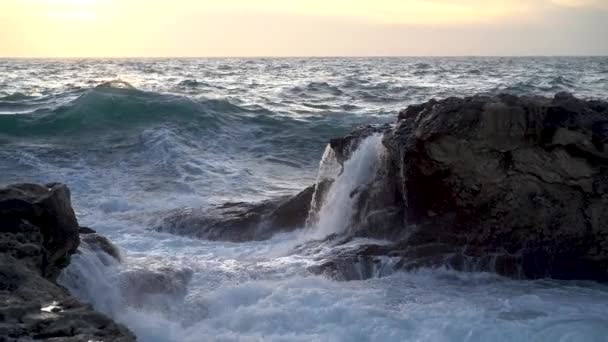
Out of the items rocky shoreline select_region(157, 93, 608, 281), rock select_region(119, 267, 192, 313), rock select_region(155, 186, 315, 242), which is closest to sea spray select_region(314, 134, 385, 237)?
rock select_region(155, 186, 315, 242)

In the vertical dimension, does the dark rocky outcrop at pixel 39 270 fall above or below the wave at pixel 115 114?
above

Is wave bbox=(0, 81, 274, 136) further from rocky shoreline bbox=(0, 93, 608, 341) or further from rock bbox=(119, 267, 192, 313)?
rock bbox=(119, 267, 192, 313)

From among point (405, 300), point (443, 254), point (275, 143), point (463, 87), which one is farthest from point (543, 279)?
point (463, 87)

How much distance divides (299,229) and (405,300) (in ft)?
9.16

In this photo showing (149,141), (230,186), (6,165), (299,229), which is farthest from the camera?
(149,141)

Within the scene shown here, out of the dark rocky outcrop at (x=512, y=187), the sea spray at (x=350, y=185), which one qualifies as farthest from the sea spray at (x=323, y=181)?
the dark rocky outcrop at (x=512, y=187)

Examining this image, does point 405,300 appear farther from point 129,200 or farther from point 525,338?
point 129,200

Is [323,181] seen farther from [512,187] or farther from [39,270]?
[39,270]

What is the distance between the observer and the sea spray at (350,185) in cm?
716

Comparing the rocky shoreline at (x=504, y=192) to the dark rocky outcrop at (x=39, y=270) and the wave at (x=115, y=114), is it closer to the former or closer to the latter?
the dark rocky outcrop at (x=39, y=270)

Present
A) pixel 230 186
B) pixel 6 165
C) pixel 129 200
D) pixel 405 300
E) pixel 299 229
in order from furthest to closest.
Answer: pixel 6 165
pixel 230 186
pixel 129 200
pixel 299 229
pixel 405 300

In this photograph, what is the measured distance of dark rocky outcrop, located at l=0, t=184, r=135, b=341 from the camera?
3.34 metres

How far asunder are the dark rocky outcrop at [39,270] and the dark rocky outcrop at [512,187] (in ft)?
9.36

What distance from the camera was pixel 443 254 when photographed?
19.8 feet
